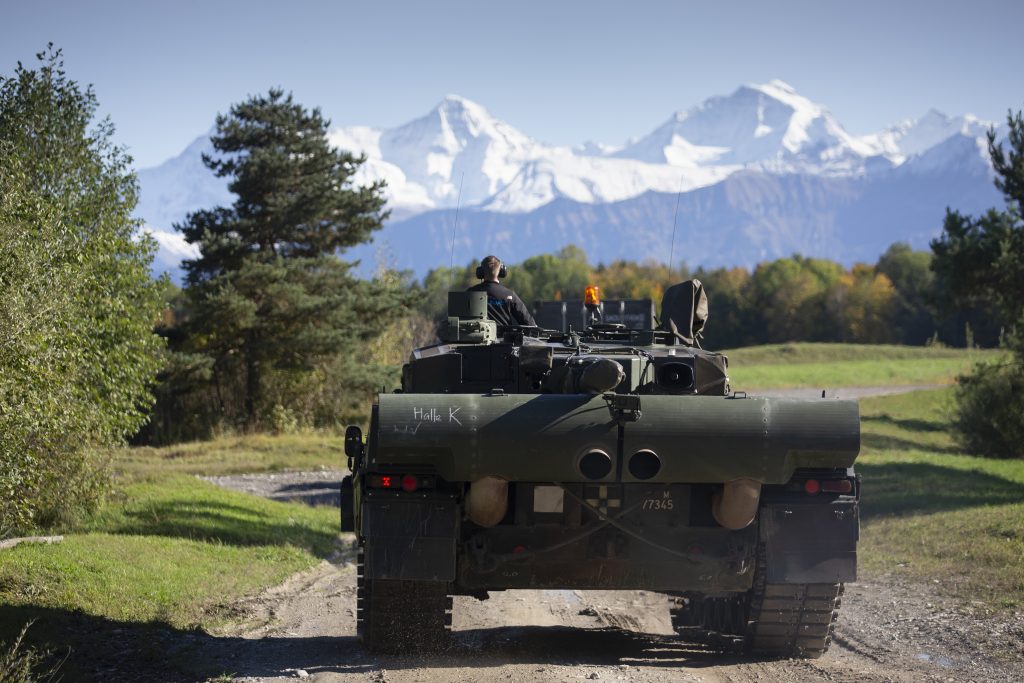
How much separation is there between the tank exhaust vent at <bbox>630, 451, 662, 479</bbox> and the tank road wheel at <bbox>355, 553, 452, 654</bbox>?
63.7 inches

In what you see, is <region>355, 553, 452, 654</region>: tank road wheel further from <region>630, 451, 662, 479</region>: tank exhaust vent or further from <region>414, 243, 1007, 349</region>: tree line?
<region>414, 243, 1007, 349</region>: tree line

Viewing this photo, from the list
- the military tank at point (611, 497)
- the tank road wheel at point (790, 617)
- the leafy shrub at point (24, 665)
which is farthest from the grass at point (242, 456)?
the tank road wheel at point (790, 617)

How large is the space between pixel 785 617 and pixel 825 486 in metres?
1.02

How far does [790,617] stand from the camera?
9180 millimetres

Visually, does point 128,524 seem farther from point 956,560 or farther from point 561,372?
point 956,560

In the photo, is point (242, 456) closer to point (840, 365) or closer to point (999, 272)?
point (999, 272)

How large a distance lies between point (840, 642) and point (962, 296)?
18.8 metres

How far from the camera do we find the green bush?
28594 mm

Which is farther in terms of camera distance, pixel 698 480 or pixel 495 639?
pixel 495 639

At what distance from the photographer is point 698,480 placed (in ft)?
28.3

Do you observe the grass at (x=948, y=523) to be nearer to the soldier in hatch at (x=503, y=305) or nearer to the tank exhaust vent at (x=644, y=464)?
the tank exhaust vent at (x=644, y=464)

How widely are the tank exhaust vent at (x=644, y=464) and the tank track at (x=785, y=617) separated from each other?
3.79 ft

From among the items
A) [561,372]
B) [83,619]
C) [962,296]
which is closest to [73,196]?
[83,619]

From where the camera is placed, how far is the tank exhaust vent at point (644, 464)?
852 cm
